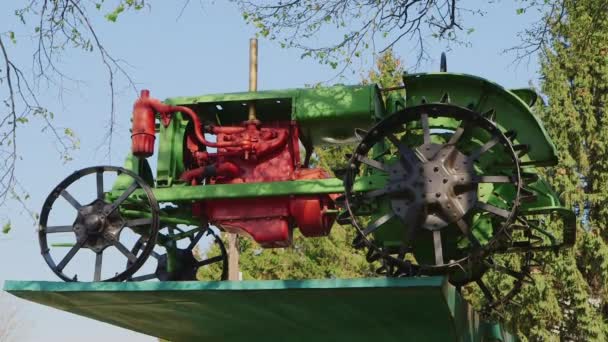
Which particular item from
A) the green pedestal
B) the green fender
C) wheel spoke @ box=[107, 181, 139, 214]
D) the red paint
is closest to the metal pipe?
the red paint

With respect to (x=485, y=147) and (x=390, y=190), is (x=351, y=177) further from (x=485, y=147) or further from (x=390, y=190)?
(x=485, y=147)

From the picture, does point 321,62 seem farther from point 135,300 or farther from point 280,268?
point 280,268

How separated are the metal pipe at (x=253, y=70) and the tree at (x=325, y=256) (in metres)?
8.72

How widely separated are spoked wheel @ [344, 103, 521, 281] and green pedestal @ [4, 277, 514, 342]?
533 mm

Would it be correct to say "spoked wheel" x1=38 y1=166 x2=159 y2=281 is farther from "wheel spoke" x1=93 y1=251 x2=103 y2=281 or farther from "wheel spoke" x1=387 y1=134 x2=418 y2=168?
"wheel spoke" x1=387 y1=134 x2=418 y2=168

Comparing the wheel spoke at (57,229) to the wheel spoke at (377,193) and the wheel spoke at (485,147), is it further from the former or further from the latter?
the wheel spoke at (485,147)

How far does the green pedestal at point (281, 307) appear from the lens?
5.62 meters

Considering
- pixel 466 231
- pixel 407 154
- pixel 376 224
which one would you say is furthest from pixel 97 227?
pixel 466 231

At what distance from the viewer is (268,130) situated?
779 cm

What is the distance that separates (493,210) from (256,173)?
2069 millimetres

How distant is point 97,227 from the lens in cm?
749

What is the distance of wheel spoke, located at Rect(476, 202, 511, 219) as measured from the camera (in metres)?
6.55

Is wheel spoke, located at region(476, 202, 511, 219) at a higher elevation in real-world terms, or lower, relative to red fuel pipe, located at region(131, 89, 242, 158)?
lower

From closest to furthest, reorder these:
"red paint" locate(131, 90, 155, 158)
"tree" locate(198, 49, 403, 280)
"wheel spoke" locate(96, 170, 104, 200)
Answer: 1. "wheel spoke" locate(96, 170, 104, 200)
2. "red paint" locate(131, 90, 155, 158)
3. "tree" locate(198, 49, 403, 280)
